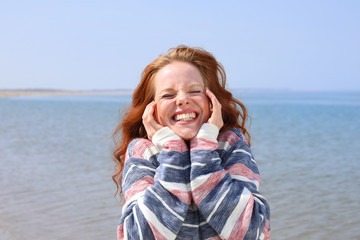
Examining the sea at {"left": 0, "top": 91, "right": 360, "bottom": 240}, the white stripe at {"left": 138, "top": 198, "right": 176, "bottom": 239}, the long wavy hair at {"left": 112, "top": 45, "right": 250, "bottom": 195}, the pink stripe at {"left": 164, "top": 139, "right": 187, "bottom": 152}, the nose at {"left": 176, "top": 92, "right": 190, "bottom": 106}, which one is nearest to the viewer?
the white stripe at {"left": 138, "top": 198, "right": 176, "bottom": 239}

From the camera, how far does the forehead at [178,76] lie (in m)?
2.36

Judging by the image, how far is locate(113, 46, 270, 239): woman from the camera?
6.85 feet

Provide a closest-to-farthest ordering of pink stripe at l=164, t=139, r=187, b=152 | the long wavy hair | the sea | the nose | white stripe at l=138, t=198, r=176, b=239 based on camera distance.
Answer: white stripe at l=138, t=198, r=176, b=239, pink stripe at l=164, t=139, r=187, b=152, the nose, the long wavy hair, the sea

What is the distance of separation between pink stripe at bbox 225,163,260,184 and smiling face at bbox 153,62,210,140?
0.26 m

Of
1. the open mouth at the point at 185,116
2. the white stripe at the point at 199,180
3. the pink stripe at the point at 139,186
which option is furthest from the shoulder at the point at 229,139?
the pink stripe at the point at 139,186

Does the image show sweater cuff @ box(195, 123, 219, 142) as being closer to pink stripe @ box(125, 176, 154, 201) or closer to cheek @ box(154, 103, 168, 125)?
cheek @ box(154, 103, 168, 125)

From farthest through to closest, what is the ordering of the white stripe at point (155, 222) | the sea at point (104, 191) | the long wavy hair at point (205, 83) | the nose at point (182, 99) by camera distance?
the sea at point (104, 191) → the long wavy hair at point (205, 83) → the nose at point (182, 99) → the white stripe at point (155, 222)

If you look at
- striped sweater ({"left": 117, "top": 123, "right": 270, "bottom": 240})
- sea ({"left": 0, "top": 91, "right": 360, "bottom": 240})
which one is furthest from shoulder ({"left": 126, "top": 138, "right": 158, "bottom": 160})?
sea ({"left": 0, "top": 91, "right": 360, "bottom": 240})

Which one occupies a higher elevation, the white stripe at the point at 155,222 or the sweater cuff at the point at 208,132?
the sweater cuff at the point at 208,132

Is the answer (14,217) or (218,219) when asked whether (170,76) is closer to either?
(218,219)

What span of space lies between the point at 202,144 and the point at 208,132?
78 mm

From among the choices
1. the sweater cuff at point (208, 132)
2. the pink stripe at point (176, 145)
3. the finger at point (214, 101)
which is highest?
the finger at point (214, 101)

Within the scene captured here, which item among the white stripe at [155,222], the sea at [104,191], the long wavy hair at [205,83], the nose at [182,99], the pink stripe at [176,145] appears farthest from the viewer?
the sea at [104,191]

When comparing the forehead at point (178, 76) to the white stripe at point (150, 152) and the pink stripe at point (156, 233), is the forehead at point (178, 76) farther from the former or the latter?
the pink stripe at point (156, 233)
